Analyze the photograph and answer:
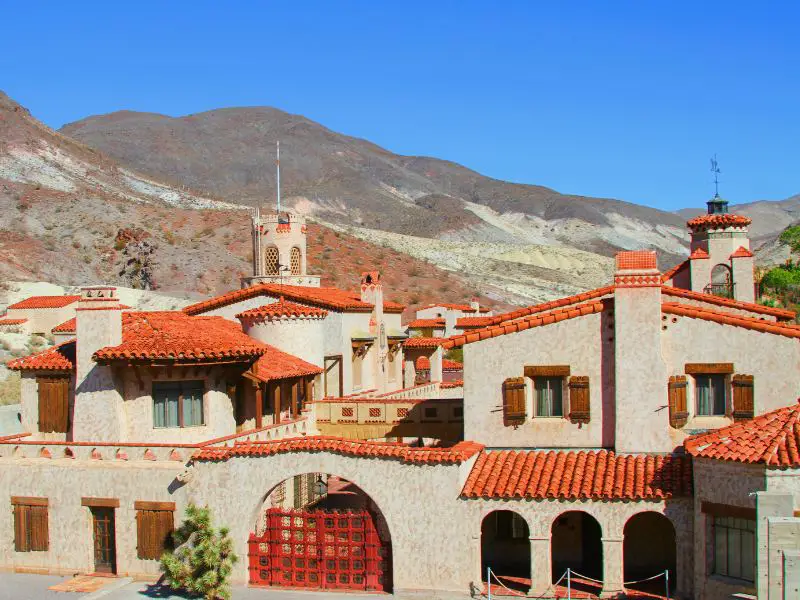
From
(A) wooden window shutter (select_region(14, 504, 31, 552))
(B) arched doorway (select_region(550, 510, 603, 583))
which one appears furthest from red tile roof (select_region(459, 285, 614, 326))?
(A) wooden window shutter (select_region(14, 504, 31, 552))

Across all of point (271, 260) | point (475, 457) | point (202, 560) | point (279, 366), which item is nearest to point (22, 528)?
point (202, 560)

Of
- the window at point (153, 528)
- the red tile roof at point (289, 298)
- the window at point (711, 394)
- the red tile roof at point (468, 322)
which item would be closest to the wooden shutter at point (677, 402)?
the window at point (711, 394)

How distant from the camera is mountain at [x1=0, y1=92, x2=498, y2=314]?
→ 89188 millimetres

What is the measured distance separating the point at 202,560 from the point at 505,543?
711 centimetres

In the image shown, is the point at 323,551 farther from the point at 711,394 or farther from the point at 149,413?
the point at 711,394

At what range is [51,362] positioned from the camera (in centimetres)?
2686

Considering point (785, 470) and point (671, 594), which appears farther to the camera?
point (671, 594)

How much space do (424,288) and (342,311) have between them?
6267 centimetres

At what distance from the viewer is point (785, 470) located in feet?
62.6

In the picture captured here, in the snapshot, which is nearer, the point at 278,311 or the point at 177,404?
the point at 177,404

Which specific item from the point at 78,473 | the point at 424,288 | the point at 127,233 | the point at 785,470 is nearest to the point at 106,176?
the point at 127,233

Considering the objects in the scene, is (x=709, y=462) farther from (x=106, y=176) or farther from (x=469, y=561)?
(x=106, y=176)

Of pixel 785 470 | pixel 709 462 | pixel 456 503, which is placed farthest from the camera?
pixel 456 503

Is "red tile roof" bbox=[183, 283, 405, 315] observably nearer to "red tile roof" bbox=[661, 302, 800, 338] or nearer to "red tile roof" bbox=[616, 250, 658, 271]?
"red tile roof" bbox=[616, 250, 658, 271]
